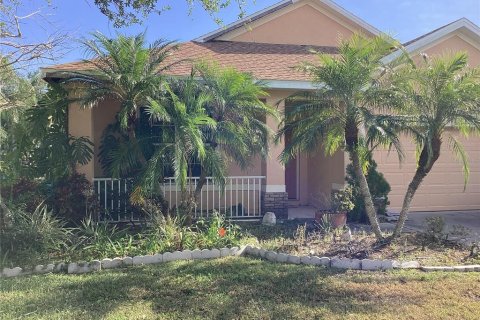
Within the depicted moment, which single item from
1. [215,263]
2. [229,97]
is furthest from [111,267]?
[229,97]

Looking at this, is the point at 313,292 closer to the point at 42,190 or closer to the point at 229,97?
the point at 229,97

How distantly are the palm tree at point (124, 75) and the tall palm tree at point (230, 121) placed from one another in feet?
3.43

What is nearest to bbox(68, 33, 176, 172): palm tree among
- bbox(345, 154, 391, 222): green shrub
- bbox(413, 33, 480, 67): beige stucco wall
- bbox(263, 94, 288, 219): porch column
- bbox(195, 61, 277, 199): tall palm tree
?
bbox(195, 61, 277, 199): tall palm tree

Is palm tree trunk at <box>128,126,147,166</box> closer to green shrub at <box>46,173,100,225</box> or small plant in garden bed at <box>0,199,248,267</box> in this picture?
small plant in garden bed at <box>0,199,248,267</box>

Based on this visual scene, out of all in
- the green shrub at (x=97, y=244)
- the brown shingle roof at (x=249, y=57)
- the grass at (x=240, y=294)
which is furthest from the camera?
the brown shingle roof at (x=249, y=57)

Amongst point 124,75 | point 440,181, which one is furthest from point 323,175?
point 124,75

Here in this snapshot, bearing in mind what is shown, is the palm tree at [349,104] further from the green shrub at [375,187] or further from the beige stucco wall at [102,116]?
the beige stucco wall at [102,116]

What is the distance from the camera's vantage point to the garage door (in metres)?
11.0

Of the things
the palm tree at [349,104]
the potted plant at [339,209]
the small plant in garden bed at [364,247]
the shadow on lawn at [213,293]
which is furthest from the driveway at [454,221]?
the shadow on lawn at [213,293]

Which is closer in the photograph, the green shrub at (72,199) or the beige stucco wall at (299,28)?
the green shrub at (72,199)

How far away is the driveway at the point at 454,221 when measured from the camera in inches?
345

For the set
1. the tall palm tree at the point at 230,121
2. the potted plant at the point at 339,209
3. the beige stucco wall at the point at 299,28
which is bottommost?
the potted plant at the point at 339,209

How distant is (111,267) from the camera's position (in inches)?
244

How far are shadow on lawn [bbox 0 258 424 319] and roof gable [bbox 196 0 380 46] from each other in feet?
31.6
